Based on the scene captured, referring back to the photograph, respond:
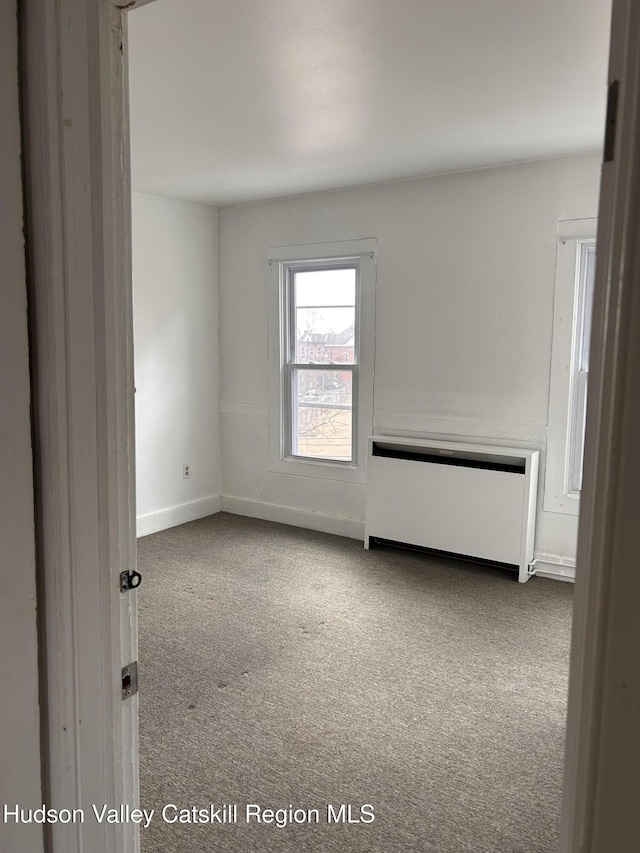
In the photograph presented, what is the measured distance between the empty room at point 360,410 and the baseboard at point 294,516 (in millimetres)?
25

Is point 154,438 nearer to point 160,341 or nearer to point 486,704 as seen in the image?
point 160,341

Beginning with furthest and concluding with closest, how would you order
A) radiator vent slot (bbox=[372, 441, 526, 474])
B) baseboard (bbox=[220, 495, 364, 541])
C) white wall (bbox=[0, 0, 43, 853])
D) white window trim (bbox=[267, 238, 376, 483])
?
1. baseboard (bbox=[220, 495, 364, 541])
2. white window trim (bbox=[267, 238, 376, 483])
3. radiator vent slot (bbox=[372, 441, 526, 474])
4. white wall (bbox=[0, 0, 43, 853])

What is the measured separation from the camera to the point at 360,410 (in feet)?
16.0

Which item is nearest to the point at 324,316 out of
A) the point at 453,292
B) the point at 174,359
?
the point at 453,292

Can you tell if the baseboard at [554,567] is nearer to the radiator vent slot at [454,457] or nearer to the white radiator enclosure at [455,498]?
the white radiator enclosure at [455,498]

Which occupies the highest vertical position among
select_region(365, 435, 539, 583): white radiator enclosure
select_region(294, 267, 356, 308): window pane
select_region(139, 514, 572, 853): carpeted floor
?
select_region(294, 267, 356, 308): window pane

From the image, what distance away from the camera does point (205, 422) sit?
5.57 m

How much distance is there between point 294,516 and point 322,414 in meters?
0.88

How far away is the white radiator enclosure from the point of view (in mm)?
4086

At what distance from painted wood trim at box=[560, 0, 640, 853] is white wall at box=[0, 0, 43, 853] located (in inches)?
33.9

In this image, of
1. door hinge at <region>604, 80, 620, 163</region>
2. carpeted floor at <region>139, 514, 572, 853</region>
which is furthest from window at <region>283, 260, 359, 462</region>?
door hinge at <region>604, 80, 620, 163</region>

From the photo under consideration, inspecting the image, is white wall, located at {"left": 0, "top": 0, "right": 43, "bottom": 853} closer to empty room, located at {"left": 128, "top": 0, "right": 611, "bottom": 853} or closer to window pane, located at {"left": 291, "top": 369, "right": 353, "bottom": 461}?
empty room, located at {"left": 128, "top": 0, "right": 611, "bottom": 853}

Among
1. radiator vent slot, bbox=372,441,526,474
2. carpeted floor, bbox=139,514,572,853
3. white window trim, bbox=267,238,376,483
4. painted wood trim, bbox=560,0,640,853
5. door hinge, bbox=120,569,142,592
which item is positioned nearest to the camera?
painted wood trim, bbox=560,0,640,853

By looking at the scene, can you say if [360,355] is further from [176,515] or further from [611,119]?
[611,119]
